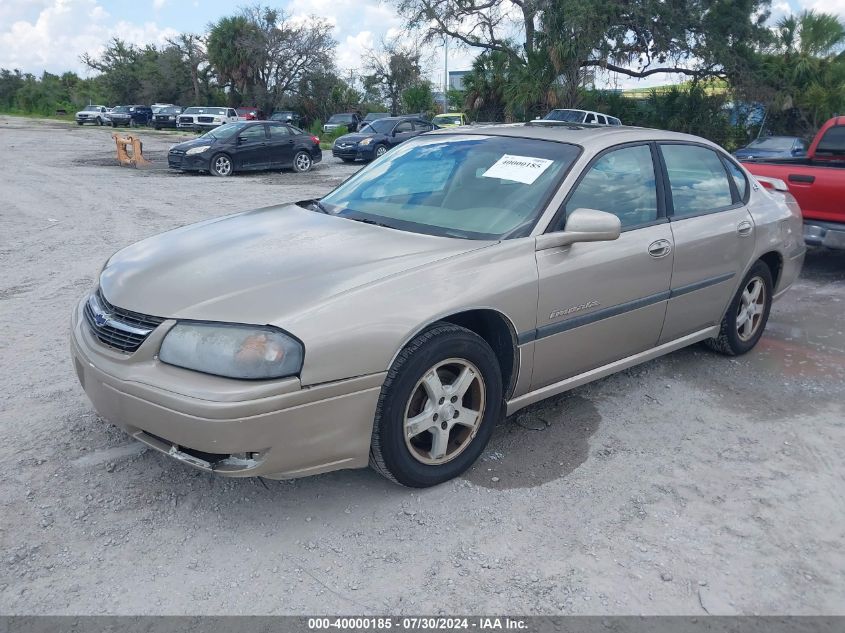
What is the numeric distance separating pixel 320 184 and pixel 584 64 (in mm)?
12831

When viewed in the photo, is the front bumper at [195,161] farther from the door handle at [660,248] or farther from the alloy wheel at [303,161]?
the door handle at [660,248]

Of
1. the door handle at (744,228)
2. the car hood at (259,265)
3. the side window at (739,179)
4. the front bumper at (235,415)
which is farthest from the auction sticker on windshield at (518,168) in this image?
the side window at (739,179)

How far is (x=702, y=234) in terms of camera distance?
14.3 feet

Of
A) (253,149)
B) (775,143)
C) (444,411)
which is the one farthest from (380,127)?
(444,411)

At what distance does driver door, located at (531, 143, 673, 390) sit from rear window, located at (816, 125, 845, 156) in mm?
5700

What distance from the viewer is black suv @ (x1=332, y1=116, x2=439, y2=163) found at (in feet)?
71.0

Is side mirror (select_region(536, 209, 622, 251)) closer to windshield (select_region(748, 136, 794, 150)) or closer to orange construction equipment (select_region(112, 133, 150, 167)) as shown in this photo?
windshield (select_region(748, 136, 794, 150))

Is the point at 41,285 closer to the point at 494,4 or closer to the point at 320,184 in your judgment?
the point at 320,184

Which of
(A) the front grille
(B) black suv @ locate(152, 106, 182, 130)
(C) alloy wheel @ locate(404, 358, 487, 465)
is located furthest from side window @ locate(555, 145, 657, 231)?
(B) black suv @ locate(152, 106, 182, 130)

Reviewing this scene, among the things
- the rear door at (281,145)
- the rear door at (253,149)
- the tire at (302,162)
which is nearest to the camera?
the rear door at (253,149)

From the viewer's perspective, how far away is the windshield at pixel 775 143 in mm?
18462

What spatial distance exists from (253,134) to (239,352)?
17039 mm

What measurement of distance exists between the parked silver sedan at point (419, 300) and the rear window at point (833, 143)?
483 centimetres

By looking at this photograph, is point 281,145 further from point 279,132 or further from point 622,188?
point 622,188
